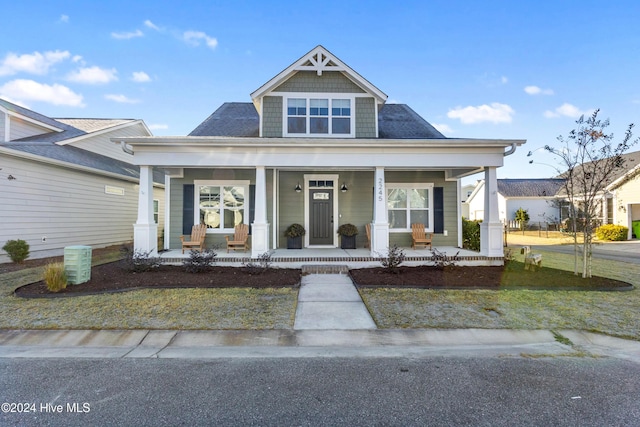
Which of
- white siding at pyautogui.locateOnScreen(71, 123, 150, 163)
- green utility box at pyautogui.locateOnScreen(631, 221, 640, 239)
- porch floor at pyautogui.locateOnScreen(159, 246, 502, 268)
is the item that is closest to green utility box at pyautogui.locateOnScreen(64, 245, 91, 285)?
porch floor at pyautogui.locateOnScreen(159, 246, 502, 268)

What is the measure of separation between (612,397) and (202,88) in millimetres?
13961

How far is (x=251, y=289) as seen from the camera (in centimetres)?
635

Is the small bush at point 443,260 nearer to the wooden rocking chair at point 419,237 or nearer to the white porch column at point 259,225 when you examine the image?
the wooden rocking chair at point 419,237

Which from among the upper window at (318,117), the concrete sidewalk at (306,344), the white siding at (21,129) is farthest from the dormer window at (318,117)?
the white siding at (21,129)

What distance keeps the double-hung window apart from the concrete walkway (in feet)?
14.2

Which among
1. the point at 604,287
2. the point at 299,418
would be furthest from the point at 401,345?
the point at 604,287

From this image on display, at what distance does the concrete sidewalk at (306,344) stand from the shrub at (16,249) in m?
6.51

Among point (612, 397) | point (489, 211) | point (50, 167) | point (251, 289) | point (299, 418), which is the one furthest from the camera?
point (50, 167)

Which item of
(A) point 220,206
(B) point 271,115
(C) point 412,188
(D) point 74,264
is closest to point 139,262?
(D) point 74,264

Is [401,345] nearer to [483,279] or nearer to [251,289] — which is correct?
[251,289]

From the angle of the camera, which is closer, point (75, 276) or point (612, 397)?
point (612, 397)

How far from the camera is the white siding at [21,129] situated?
12172 millimetres

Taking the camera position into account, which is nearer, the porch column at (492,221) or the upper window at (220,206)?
the porch column at (492,221)

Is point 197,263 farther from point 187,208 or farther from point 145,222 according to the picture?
point 187,208
